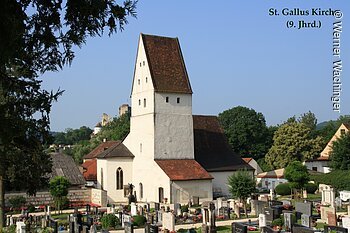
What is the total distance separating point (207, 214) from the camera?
25.4m

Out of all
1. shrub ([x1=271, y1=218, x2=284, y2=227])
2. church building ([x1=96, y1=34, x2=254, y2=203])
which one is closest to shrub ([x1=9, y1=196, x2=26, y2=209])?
church building ([x1=96, y1=34, x2=254, y2=203])

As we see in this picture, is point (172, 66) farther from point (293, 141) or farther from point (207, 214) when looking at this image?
point (293, 141)

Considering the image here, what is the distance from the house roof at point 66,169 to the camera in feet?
138

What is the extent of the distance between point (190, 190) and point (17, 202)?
14216 mm

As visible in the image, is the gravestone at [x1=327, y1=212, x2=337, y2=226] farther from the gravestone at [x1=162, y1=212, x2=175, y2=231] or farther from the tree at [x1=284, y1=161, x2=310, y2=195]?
→ the tree at [x1=284, y1=161, x2=310, y2=195]

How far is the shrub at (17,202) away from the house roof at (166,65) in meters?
14.7

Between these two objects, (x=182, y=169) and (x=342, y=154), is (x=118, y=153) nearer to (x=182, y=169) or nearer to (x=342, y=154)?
(x=182, y=169)

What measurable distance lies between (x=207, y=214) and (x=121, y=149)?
69.7 ft

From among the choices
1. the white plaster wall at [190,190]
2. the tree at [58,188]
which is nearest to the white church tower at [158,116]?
the white plaster wall at [190,190]

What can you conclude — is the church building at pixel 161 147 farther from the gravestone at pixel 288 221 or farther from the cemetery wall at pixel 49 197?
the gravestone at pixel 288 221

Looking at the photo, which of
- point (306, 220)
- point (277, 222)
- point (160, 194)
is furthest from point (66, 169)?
point (306, 220)

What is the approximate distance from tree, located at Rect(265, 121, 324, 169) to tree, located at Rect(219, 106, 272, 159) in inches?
377

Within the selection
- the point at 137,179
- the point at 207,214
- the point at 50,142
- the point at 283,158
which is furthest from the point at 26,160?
the point at 283,158

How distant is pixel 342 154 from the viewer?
47.6 metres
